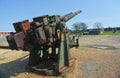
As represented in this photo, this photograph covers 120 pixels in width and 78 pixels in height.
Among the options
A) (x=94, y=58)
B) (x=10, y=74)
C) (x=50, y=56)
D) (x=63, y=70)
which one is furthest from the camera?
(x=94, y=58)

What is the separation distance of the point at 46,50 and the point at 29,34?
2759 mm

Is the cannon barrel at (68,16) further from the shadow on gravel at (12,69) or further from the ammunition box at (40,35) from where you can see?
the shadow on gravel at (12,69)

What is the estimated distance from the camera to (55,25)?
42.1 ft

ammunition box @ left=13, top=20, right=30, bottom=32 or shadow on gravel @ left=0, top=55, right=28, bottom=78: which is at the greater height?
ammunition box @ left=13, top=20, right=30, bottom=32

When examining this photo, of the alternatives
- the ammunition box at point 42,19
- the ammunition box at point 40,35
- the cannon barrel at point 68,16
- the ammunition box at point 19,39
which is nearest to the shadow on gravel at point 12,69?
the ammunition box at point 19,39

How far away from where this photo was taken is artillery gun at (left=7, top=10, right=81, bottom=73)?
460 inches

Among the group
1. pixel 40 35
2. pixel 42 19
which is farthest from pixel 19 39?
pixel 42 19

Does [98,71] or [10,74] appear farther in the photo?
[10,74]

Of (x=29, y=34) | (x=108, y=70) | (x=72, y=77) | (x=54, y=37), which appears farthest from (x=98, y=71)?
(x=29, y=34)

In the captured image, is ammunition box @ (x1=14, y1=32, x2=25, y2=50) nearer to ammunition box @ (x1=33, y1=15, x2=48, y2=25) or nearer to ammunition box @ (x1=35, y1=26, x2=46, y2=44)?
ammunition box @ (x1=35, y1=26, x2=46, y2=44)

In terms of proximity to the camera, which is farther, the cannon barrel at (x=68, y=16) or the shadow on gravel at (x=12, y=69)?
the cannon barrel at (x=68, y=16)

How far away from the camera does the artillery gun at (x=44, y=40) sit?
460 inches

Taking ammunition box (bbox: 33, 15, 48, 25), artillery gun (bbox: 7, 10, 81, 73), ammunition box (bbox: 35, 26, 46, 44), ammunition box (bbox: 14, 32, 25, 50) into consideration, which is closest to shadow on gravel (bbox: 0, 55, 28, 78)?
artillery gun (bbox: 7, 10, 81, 73)

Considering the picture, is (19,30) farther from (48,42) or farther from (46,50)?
(46,50)
